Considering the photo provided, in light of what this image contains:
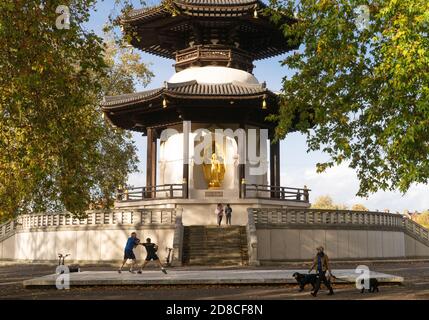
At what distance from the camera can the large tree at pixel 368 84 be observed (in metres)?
13.1

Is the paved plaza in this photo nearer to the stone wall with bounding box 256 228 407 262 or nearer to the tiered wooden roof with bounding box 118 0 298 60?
the stone wall with bounding box 256 228 407 262

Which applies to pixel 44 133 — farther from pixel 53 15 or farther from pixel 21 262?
pixel 21 262

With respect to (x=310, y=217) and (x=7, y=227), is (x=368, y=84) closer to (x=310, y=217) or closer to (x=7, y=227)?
(x=310, y=217)

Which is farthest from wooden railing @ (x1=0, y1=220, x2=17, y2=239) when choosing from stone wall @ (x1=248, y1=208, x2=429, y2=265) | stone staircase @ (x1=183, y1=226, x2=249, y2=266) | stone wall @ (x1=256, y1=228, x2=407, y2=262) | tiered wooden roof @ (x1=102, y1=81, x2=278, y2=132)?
stone wall @ (x1=256, y1=228, x2=407, y2=262)

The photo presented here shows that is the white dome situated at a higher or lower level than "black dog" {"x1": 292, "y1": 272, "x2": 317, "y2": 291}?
higher

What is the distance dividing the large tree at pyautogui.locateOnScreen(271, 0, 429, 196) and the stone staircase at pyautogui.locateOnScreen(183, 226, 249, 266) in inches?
355

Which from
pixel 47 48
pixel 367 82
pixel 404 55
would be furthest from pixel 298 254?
pixel 47 48

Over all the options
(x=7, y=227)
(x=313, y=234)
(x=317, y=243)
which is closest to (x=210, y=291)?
(x=313, y=234)

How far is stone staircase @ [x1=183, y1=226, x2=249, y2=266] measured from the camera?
981 inches

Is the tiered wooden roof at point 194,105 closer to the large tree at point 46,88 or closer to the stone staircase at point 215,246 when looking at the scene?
the stone staircase at point 215,246

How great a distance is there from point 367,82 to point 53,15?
28.5ft

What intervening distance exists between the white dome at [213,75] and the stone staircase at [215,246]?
10.2 m

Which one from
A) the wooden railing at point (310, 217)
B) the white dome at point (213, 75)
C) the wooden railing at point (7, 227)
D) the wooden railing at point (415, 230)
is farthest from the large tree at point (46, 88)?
the wooden railing at point (415, 230)

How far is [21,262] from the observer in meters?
31.4
